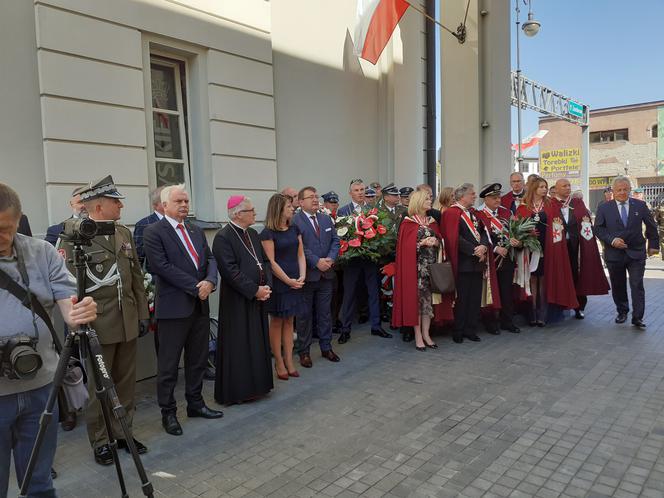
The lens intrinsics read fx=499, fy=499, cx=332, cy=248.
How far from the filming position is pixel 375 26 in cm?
839

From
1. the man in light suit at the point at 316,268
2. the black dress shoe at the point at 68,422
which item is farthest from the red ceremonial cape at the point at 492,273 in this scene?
the black dress shoe at the point at 68,422

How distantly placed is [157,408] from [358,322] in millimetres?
3840

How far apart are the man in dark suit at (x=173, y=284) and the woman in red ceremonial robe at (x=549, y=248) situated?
508cm

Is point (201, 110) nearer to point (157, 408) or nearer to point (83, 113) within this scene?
point (83, 113)

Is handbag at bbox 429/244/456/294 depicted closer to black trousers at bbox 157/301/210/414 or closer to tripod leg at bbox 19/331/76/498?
black trousers at bbox 157/301/210/414

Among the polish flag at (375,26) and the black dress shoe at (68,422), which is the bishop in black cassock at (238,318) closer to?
the black dress shoe at (68,422)

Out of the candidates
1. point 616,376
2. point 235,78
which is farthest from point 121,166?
point 616,376

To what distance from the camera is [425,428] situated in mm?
4031

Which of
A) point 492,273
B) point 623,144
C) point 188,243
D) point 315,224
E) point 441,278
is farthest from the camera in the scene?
point 623,144

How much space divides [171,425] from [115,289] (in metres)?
1.23

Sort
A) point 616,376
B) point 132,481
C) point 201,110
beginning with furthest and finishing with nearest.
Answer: point 201,110 → point 616,376 → point 132,481

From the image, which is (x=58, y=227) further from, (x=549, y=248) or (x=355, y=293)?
(x=549, y=248)

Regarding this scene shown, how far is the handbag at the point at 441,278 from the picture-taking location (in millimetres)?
6199

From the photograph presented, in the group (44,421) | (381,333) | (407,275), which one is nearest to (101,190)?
(44,421)
